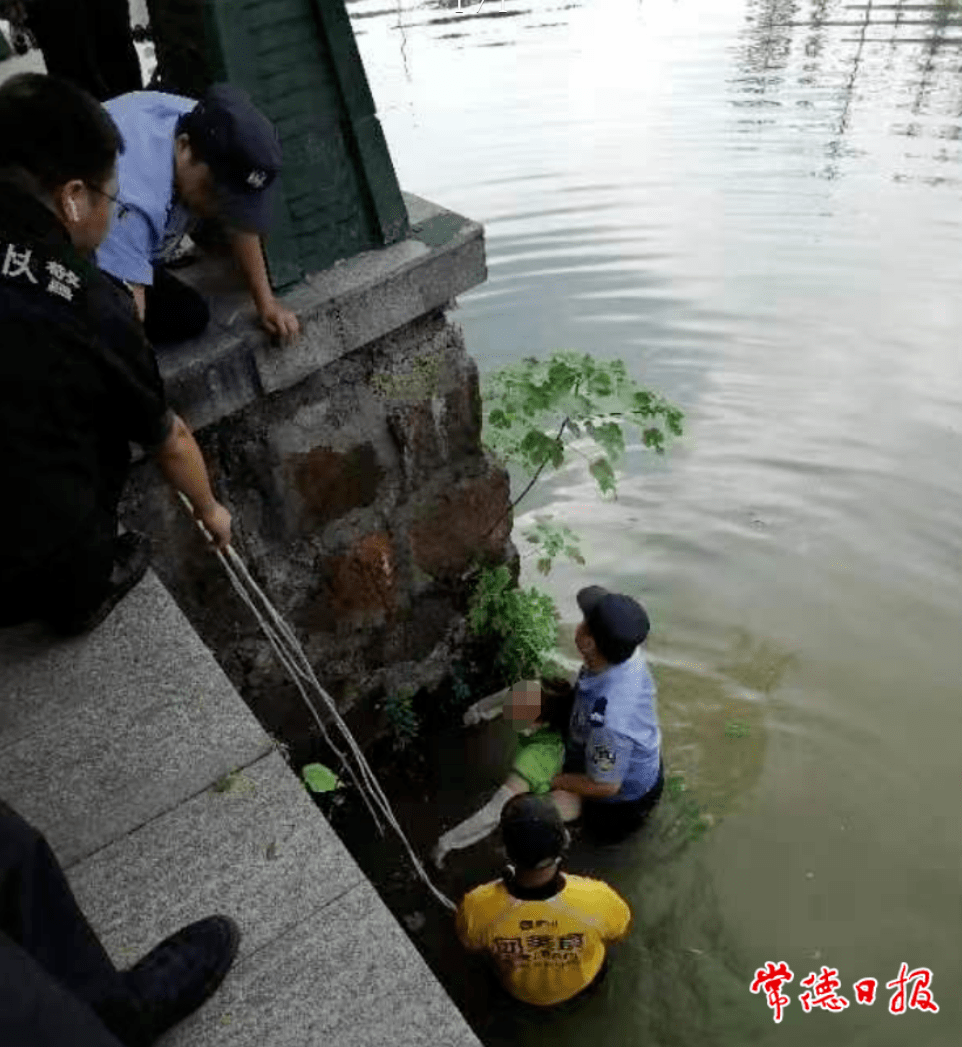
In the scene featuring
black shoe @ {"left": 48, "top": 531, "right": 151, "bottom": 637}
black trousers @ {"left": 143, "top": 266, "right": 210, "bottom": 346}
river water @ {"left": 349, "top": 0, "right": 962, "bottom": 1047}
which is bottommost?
river water @ {"left": 349, "top": 0, "right": 962, "bottom": 1047}

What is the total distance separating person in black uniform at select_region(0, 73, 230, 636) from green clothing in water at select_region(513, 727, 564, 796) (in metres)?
2.06

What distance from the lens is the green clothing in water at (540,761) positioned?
4027mm

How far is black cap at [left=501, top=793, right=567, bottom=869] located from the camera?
3082 mm

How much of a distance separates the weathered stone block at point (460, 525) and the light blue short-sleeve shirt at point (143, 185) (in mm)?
1504

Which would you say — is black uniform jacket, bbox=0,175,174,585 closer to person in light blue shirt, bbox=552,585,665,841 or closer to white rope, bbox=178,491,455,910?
white rope, bbox=178,491,455,910

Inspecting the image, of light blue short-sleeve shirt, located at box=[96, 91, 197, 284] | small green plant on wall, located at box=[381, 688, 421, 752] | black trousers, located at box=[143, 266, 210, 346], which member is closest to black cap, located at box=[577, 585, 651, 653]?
small green plant on wall, located at box=[381, 688, 421, 752]

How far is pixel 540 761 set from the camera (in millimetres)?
4062

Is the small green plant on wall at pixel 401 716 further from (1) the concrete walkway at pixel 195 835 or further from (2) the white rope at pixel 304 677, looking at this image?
(1) the concrete walkway at pixel 195 835

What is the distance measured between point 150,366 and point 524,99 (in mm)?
12952

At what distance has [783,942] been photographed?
3877 millimetres

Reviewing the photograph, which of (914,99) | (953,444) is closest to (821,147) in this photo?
(914,99)

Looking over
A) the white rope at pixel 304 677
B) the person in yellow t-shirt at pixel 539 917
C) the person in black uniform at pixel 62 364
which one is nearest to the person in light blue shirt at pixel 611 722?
the person in yellow t-shirt at pixel 539 917

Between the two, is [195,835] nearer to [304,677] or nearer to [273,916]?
[273,916]

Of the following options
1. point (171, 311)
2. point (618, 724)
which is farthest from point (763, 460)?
point (171, 311)
